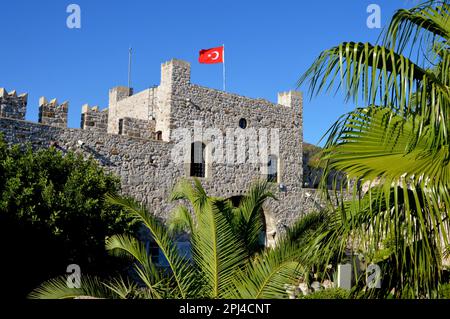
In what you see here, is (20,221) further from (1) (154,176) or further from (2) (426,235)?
(2) (426,235)

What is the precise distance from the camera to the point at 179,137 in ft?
49.8

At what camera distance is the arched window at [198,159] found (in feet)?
51.1

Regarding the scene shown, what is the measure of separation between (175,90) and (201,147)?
1.91 metres

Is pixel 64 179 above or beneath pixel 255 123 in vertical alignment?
beneath

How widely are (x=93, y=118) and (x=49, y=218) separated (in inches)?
173

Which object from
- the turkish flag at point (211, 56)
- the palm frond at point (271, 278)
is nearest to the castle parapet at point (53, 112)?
the turkish flag at point (211, 56)

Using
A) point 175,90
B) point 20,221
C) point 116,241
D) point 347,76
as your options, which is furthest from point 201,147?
point 347,76

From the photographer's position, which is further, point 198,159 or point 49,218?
point 198,159

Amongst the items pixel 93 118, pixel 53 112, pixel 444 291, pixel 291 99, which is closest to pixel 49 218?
pixel 53 112

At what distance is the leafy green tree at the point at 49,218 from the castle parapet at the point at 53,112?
5.75 ft

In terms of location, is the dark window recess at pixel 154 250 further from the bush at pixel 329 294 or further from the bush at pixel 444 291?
the bush at pixel 444 291

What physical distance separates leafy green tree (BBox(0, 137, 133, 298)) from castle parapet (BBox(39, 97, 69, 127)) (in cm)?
175

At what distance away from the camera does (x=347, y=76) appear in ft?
11.7

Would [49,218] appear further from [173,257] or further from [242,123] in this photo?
[242,123]
